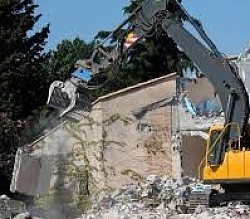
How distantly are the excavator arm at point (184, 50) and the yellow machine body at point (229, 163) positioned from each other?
0.20m

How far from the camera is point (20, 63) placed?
111 feet

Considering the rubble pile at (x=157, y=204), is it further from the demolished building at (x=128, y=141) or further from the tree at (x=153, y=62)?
the tree at (x=153, y=62)

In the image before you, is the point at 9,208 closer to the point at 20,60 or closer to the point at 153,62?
the point at 20,60

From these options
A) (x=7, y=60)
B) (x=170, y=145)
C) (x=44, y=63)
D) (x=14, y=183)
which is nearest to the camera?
(x=14, y=183)

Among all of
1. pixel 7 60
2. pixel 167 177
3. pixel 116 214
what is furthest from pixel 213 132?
pixel 7 60

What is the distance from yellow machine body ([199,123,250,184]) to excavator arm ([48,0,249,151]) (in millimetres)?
204

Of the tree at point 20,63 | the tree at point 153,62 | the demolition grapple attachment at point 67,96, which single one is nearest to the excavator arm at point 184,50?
the demolition grapple attachment at point 67,96

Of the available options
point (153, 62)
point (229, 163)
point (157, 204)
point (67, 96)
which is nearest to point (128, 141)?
point (67, 96)

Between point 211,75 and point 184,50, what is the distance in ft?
2.90

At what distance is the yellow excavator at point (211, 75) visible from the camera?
1510cm

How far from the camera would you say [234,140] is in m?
15.3

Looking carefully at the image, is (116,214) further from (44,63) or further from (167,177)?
(44,63)

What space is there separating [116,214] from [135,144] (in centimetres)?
689

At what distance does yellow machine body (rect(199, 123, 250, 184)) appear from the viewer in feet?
48.5
